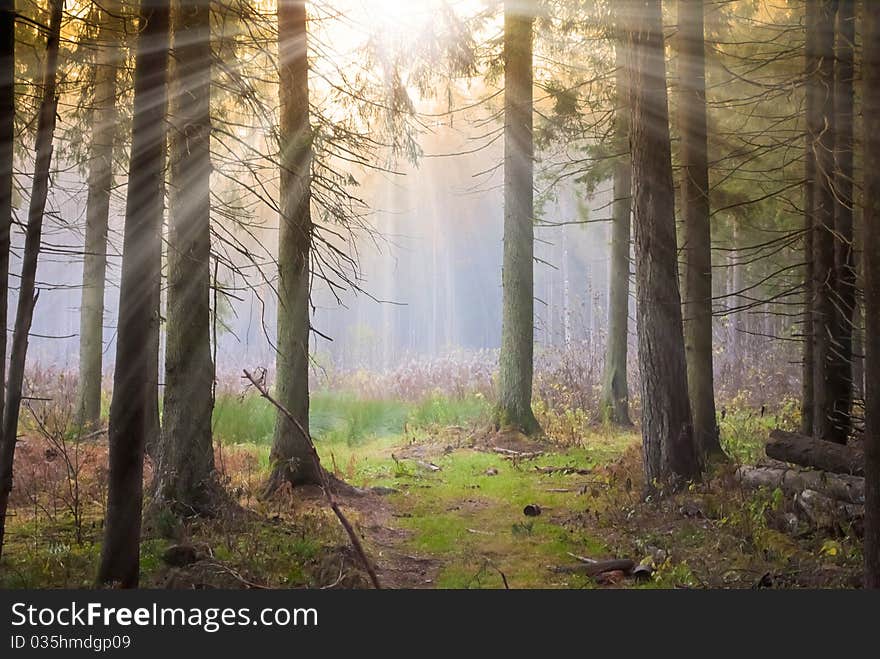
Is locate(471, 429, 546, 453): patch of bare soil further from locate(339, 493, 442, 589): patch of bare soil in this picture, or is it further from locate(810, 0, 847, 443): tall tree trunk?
locate(810, 0, 847, 443): tall tree trunk

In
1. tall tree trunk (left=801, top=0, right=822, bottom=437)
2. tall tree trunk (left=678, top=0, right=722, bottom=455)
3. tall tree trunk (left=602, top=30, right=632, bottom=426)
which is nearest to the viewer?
tall tree trunk (left=801, top=0, right=822, bottom=437)

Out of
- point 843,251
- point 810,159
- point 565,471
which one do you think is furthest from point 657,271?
point 565,471

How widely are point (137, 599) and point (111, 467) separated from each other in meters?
1.05

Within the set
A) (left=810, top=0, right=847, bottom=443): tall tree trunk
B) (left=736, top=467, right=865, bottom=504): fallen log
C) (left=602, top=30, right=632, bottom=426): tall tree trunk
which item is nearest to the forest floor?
(left=736, top=467, right=865, bottom=504): fallen log

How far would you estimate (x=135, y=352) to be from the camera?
4762mm

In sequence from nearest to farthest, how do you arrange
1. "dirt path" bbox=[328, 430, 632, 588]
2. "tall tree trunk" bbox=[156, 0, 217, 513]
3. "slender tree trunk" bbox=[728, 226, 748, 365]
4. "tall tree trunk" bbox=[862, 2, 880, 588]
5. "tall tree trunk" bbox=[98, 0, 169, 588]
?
"tall tree trunk" bbox=[862, 2, 880, 588] → "tall tree trunk" bbox=[98, 0, 169, 588] → "dirt path" bbox=[328, 430, 632, 588] → "tall tree trunk" bbox=[156, 0, 217, 513] → "slender tree trunk" bbox=[728, 226, 748, 365]

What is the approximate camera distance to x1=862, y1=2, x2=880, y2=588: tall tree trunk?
13.3ft

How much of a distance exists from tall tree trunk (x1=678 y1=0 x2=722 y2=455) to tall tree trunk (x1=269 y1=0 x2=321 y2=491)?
5498mm

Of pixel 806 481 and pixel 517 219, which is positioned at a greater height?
pixel 517 219

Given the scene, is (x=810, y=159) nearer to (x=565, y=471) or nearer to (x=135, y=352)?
(x=565, y=471)

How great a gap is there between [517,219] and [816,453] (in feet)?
26.0

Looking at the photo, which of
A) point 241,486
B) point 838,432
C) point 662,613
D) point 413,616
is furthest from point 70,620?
point 838,432

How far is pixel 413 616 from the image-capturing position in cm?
378

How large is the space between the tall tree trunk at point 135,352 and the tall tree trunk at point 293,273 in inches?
127
